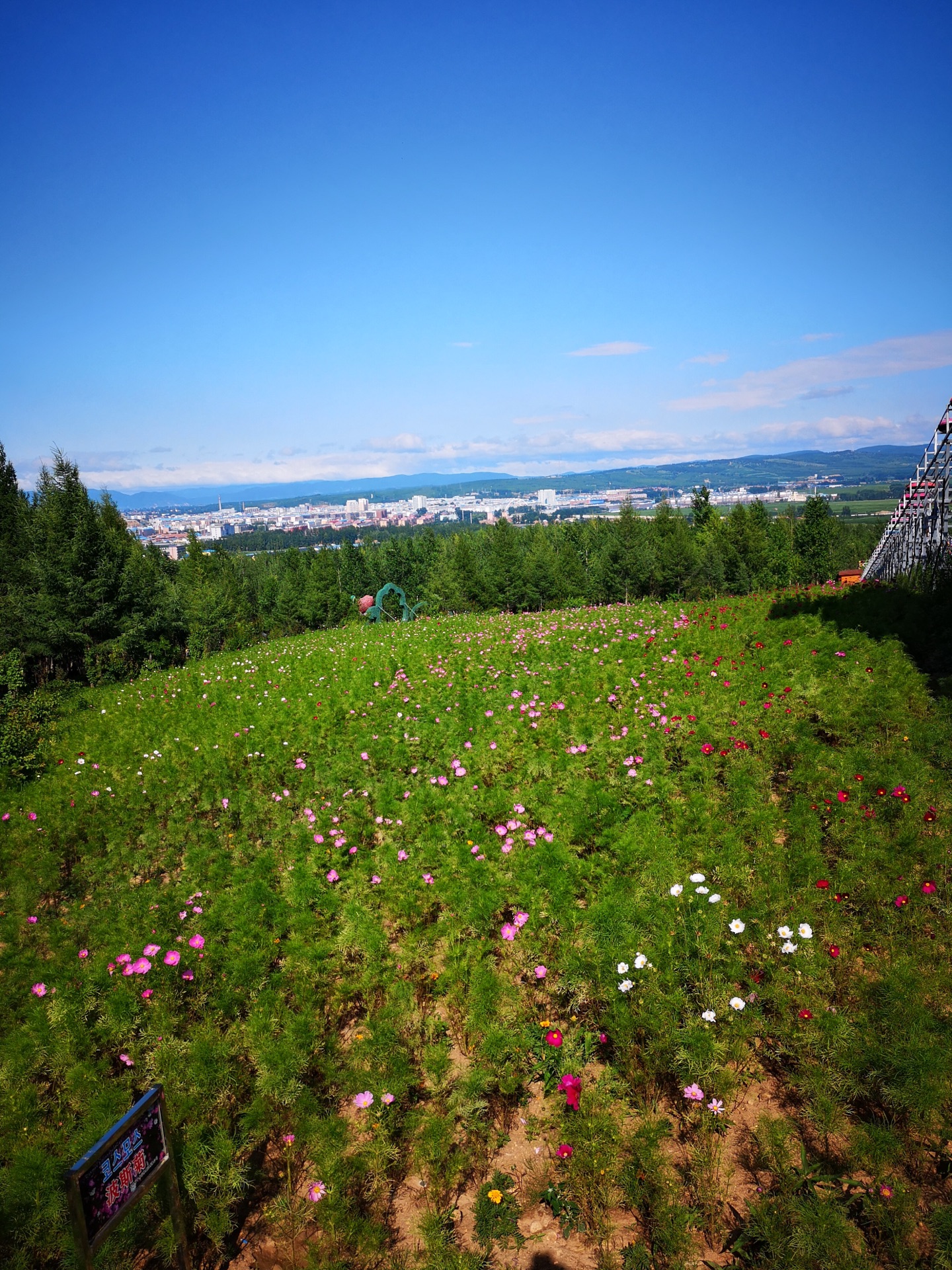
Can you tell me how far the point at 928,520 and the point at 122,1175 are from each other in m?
25.9

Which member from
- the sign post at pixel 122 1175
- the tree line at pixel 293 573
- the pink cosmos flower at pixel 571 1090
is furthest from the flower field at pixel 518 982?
the tree line at pixel 293 573

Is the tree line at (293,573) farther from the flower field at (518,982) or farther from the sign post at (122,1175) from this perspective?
the sign post at (122,1175)

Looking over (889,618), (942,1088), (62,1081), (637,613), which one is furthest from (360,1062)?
(637,613)

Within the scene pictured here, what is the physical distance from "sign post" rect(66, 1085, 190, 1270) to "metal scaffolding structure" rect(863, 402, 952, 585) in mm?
16797

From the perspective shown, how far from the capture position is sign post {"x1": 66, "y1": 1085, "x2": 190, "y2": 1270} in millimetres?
2654

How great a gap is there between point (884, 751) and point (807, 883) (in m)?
2.65

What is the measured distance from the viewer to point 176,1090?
4805 mm

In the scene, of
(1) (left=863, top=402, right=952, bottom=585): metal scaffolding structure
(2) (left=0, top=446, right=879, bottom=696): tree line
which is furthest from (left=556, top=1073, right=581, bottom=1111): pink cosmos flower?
(1) (left=863, top=402, right=952, bottom=585): metal scaffolding structure

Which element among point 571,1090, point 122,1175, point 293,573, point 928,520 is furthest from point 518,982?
point 293,573

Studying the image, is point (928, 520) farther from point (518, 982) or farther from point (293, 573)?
point (293, 573)

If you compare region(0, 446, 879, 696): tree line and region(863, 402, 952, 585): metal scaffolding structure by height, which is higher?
region(863, 402, 952, 585): metal scaffolding structure

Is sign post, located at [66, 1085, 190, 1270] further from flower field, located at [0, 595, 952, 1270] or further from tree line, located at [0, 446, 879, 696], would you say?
tree line, located at [0, 446, 879, 696]

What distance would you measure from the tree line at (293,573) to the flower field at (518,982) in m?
8.74

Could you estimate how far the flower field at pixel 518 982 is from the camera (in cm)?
399
